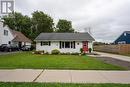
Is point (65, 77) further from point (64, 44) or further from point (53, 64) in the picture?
point (64, 44)

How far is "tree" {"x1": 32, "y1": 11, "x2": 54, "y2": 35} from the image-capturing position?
259ft

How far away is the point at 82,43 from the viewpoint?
132 ft

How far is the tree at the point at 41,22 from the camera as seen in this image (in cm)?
7900

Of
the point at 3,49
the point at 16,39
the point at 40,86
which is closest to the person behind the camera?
the point at 40,86

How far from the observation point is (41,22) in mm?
79812

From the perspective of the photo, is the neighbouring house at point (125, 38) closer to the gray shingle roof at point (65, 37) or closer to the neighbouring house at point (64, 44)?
the gray shingle roof at point (65, 37)

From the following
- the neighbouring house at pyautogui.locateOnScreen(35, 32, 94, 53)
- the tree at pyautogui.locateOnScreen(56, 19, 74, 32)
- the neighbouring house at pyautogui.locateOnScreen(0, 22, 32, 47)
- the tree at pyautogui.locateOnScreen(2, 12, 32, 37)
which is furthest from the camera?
the tree at pyautogui.locateOnScreen(56, 19, 74, 32)

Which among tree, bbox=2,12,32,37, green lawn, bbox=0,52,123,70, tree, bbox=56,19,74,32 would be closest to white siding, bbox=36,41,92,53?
green lawn, bbox=0,52,123,70

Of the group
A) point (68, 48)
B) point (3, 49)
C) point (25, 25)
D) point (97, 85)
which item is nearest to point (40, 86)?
point (97, 85)

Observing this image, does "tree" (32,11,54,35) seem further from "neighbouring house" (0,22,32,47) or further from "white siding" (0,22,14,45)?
"white siding" (0,22,14,45)

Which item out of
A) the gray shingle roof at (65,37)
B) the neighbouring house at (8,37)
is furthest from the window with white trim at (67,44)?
the neighbouring house at (8,37)

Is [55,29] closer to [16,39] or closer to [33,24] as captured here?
[33,24]

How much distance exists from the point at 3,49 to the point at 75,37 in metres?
14.4

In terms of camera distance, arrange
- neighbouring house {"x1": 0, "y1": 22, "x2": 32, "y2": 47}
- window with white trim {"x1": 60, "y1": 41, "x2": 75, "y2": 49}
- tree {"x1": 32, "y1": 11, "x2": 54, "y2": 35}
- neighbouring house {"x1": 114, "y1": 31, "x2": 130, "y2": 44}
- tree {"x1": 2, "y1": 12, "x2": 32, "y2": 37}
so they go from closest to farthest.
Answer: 1. window with white trim {"x1": 60, "y1": 41, "x2": 75, "y2": 49}
2. neighbouring house {"x1": 0, "y1": 22, "x2": 32, "y2": 47}
3. neighbouring house {"x1": 114, "y1": 31, "x2": 130, "y2": 44}
4. tree {"x1": 2, "y1": 12, "x2": 32, "y2": 37}
5. tree {"x1": 32, "y1": 11, "x2": 54, "y2": 35}
